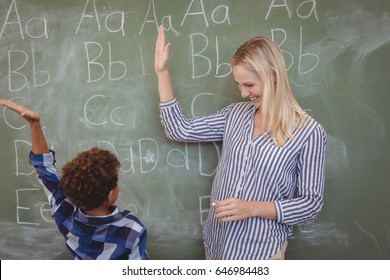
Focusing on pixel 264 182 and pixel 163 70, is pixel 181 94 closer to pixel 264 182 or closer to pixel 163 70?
pixel 163 70

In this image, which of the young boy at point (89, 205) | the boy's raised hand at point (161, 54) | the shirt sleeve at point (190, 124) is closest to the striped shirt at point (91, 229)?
the young boy at point (89, 205)

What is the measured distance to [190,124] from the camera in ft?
5.65

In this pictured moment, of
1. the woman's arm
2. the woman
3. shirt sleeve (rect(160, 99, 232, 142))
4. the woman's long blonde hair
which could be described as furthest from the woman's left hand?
the woman's arm

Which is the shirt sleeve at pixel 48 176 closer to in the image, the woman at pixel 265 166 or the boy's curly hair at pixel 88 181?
the boy's curly hair at pixel 88 181

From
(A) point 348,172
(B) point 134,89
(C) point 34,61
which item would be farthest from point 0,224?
(A) point 348,172

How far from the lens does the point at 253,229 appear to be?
154 centimetres

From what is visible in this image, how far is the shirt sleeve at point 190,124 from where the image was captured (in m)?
1.69

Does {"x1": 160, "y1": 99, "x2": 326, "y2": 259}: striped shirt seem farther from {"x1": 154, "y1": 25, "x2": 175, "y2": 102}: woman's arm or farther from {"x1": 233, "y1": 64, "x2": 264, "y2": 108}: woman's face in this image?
{"x1": 154, "y1": 25, "x2": 175, "y2": 102}: woman's arm

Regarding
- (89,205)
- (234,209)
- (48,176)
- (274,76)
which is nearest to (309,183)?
(234,209)

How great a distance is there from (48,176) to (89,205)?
0.65 ft

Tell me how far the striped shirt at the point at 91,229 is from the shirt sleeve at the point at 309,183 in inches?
20.0

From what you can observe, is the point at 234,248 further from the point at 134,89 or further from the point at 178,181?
the point at 134,89

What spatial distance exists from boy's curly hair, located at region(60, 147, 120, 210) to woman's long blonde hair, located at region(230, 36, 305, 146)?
57cm

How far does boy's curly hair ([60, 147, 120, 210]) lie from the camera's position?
129 centimetres
